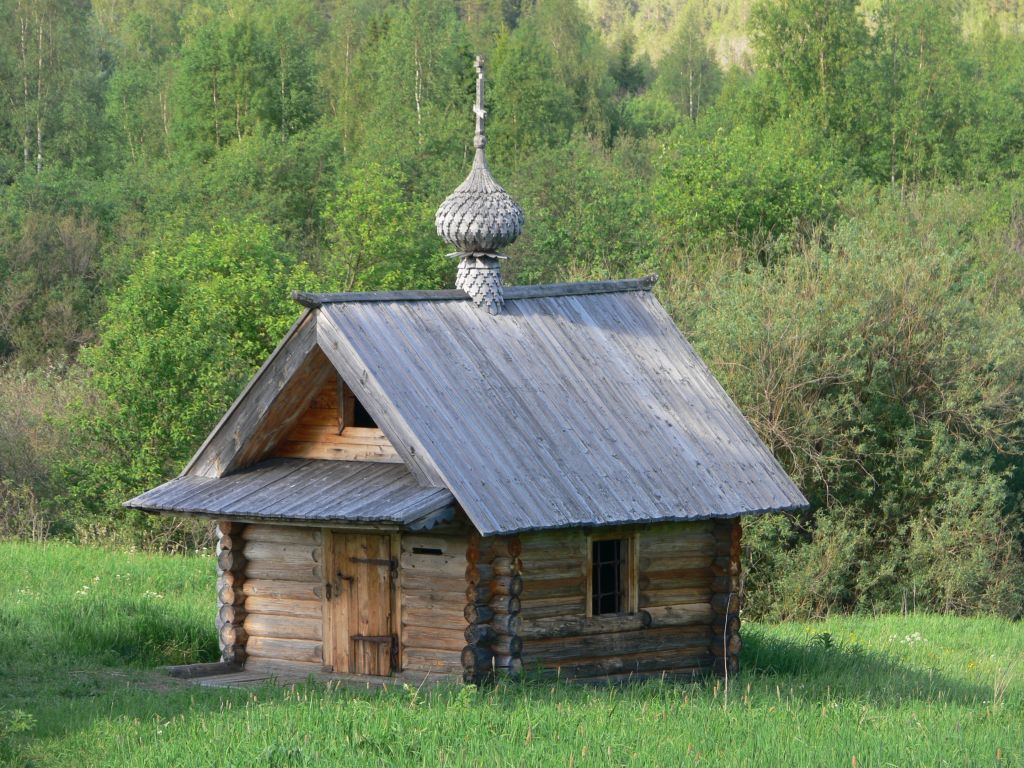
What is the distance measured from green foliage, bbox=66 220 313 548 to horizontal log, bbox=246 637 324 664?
11.3m

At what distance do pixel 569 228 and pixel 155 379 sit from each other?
1632 centimetres

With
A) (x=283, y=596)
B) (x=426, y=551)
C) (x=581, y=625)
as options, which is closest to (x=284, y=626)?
(x=283, y=596)

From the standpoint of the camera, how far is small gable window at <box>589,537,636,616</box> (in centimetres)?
1703

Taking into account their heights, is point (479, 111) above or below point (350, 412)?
above

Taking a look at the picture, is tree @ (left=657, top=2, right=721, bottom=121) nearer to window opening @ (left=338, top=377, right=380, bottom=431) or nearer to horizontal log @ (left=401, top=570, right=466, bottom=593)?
window opening @ (left=338, top=377, right=380, bottom=431)

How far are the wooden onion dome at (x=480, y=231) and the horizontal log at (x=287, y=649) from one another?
158 inches

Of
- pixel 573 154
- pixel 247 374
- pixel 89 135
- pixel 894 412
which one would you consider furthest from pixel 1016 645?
pixel 89 135

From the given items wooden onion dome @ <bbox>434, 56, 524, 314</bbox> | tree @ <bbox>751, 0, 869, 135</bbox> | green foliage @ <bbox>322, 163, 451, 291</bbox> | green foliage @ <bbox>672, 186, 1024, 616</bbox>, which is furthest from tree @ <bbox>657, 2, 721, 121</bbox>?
wooden onion dome @ <bbox>434, 56, 524, 314</bbox>

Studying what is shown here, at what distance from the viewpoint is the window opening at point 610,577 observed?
1703 centimetres

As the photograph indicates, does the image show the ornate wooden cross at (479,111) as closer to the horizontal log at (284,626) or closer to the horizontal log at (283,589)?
the horizontal log at (283,589)

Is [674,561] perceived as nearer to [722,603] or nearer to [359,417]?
[722,603]

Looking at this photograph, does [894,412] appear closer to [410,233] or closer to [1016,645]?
[1016,645]

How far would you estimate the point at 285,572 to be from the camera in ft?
56.6

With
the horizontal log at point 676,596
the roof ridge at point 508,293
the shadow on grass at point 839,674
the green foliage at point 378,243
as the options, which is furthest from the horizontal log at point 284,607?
the green foliage at point 378,243
